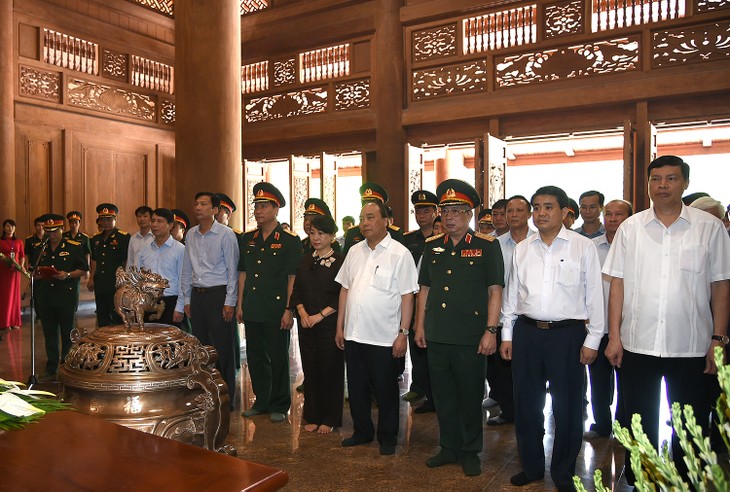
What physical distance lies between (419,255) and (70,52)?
23.0 feet

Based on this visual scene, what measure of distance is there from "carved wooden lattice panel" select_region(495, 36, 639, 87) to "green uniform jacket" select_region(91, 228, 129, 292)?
4.74 m

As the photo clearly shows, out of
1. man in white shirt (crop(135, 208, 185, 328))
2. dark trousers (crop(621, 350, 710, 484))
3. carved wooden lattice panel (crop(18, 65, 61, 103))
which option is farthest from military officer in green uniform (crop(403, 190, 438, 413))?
carved wooden lattice panel (crop(18, 65, 61, 103))

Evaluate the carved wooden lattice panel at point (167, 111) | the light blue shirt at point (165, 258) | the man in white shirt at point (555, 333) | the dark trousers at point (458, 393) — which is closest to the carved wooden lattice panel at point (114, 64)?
the carved wooden lattice panel at point (167, 111)

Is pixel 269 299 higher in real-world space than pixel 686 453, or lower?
lower

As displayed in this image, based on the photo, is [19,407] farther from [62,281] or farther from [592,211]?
[62,281]

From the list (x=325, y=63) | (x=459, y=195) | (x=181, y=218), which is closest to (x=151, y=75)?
(x=325, y=63)

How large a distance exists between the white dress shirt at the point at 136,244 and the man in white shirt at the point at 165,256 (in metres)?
0.11

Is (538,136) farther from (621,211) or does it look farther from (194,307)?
(194,307)

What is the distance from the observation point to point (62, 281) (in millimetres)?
5480

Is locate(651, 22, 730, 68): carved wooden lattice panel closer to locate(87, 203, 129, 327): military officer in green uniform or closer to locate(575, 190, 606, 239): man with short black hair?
locate(575, 190, 606, 239): man with short black hair

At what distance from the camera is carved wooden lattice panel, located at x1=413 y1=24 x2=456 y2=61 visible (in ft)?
25.6

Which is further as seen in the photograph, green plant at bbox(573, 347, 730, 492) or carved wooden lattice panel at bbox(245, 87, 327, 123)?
carved wooden lattice panel at bbox(245, 87, 327, 123)

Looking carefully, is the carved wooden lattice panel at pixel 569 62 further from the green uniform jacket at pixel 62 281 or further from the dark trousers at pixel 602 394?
the green uniform jacket at pixel 62 281

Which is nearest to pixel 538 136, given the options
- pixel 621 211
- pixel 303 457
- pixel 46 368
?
pixel 621 211
